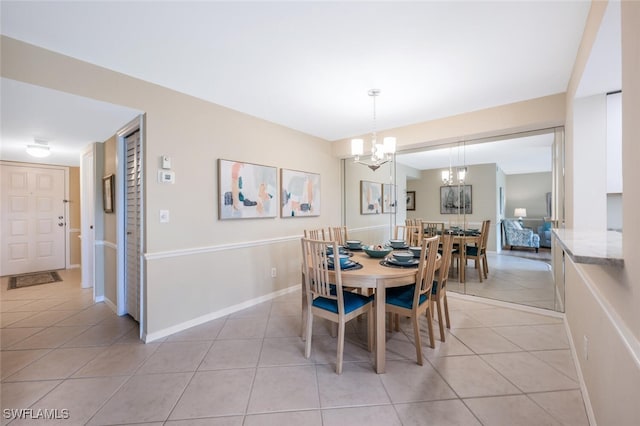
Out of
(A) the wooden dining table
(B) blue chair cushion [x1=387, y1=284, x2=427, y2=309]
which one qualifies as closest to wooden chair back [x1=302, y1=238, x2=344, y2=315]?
(A) the wooden dining table

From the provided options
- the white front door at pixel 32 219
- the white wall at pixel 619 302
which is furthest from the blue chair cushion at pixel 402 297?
the white front door at pixel 32 219

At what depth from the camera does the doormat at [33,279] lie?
4285 millimetres

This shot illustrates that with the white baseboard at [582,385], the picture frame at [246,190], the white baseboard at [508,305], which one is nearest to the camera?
the white baseboard at [582,385]

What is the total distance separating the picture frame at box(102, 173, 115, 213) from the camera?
326 cm

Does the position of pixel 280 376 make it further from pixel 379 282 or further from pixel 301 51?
pixel 301 51

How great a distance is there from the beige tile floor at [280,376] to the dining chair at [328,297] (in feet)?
0.86

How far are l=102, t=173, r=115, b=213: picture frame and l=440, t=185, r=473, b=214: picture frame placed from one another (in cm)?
449

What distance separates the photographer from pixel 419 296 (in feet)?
7.09

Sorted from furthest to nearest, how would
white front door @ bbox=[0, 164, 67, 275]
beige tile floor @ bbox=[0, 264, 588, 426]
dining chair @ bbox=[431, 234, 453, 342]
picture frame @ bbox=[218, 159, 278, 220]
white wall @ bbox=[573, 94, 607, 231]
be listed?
white front door @ bbox=[0, 164, 67, 275] < picture frame @ bbox=[218, 159, 278, 220] < dining chair @ bbox=[431, 234, 453, 342] < white wall @ bbox=[573, 94, 607, 231] < beige tile floor @ bbox=[0, 264, 588, 426]

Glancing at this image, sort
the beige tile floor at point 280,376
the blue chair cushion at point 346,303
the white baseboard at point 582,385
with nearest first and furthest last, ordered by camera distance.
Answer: the white baseboard at point 582,385 → the beige tile floor at point 280,376 → the blue chair cushion at point 346,303

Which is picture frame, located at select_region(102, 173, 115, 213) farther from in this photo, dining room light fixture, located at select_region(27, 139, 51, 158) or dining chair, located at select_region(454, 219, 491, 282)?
dining chair, located at select_region(454, 219, 491, 282)

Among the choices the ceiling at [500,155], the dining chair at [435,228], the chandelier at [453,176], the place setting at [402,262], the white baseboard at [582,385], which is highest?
the ceiling at [500,155]

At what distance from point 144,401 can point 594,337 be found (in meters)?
2.78

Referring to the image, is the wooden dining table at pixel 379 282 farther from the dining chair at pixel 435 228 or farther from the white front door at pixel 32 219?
the white front door at pixel 32 219
